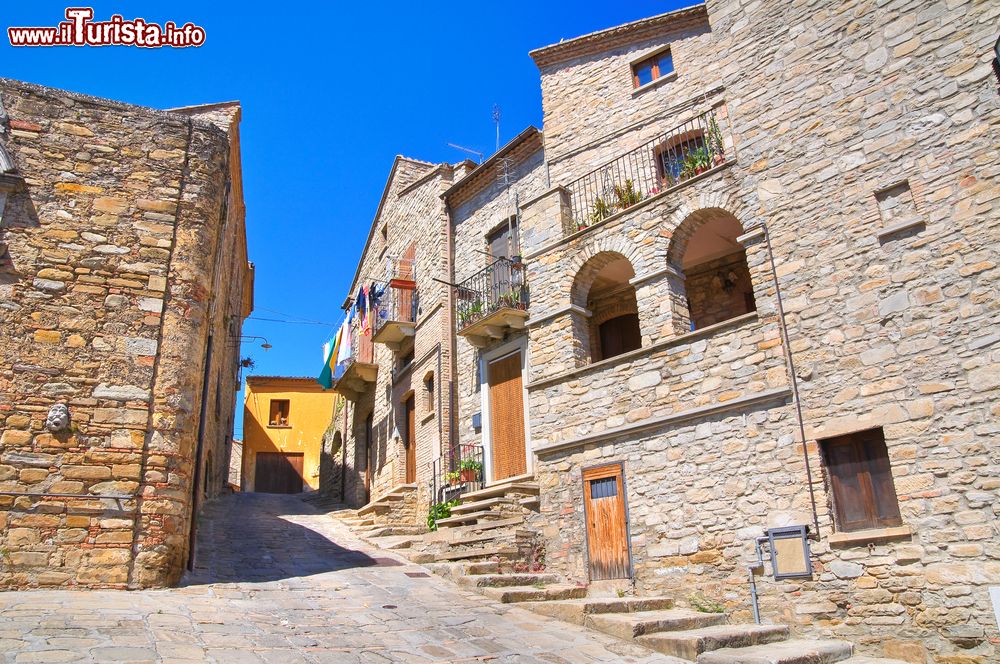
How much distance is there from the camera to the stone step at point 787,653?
6191 mm

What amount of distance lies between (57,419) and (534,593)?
5.72 m

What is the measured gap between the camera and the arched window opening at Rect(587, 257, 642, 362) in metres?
12.7

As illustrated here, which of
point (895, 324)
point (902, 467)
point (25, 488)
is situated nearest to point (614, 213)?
point (895, 324)

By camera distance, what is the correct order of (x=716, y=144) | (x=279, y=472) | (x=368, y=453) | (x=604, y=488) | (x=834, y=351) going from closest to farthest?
(x=834, y=351) < (x=604, y=488) < (x=716, y=144) < (x=368, y=453) < (x=279, y=472)

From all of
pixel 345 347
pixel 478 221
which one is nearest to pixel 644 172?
pixel 478 221

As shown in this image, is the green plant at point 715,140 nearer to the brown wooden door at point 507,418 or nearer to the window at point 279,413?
the brown wooden door at point 507,418

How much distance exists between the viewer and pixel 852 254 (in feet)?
27.2

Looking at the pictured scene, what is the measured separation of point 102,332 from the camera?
8.39m

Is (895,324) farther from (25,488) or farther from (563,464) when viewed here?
(25,488)

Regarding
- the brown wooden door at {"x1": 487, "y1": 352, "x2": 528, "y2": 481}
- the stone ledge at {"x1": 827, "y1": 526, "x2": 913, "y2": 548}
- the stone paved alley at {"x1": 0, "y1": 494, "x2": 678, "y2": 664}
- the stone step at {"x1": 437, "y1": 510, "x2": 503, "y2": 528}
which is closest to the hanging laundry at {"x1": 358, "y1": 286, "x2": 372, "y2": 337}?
the brown wooden door at {"x1": 487, "y1": 352, "x2": 528, "y2": 481}

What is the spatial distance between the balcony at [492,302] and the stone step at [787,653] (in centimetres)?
756

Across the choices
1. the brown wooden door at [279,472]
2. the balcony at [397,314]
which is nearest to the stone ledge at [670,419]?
the balcony at [397,314]

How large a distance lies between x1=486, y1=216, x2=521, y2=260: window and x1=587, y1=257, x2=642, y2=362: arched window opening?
7.67ft

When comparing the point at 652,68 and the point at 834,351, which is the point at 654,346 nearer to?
the point at 834,351
